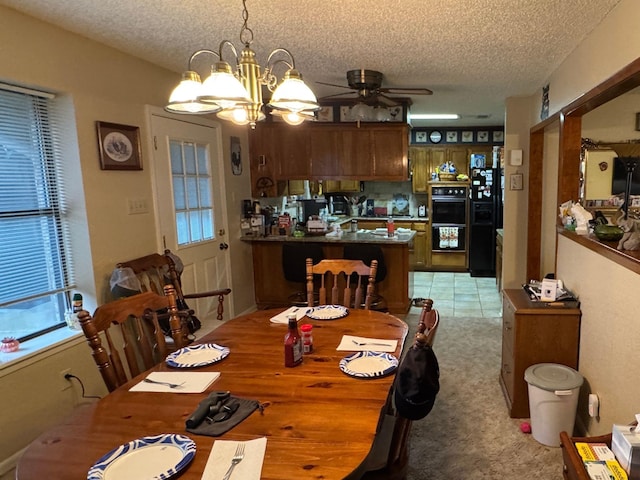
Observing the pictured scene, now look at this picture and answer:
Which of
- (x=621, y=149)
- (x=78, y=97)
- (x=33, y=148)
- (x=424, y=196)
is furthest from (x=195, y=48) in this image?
(x=424, y=196)

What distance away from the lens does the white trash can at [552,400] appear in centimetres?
226

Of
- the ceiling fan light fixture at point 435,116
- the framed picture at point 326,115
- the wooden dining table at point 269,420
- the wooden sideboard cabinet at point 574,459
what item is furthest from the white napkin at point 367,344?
the ceiling fan light fixture at point 435,116

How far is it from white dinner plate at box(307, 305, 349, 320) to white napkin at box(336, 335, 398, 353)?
0.96 feet

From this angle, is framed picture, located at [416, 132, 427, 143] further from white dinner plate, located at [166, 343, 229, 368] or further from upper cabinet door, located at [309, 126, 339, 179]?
white dinner plate, located at [166, 343, 229, 368]

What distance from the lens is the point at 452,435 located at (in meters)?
2.50

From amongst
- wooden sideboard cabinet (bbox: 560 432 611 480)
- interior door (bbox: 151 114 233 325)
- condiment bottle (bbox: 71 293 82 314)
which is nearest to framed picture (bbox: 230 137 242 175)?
interior door (bbox: 151 114 233 325)

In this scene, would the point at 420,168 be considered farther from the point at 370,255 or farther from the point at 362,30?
the point at 362,30

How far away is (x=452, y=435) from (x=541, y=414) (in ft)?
1.63

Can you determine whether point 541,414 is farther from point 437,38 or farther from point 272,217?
point 272,217

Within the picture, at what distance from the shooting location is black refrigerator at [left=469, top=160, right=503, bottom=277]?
636 centimetres

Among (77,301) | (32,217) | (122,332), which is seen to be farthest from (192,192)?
(122,332)

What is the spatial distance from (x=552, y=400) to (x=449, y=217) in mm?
4625

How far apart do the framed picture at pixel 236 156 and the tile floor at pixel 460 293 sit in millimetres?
2430

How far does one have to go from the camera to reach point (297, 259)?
434cm
